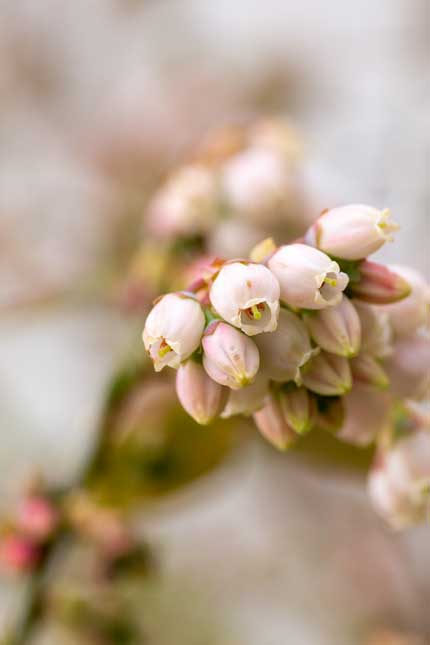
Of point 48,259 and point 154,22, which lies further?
point 154,22

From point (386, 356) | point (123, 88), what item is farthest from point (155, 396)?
point (123, 88)

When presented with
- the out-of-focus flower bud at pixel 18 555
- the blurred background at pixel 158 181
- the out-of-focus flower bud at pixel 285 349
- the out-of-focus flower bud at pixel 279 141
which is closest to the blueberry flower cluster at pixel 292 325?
the out-of-focus flower bud at pixel 285 349

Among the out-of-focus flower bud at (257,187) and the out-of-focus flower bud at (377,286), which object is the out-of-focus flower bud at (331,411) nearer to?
the out-of-focus flower bud at (377,286)

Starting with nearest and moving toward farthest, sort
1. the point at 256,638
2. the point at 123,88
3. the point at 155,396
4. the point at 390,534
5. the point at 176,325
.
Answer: the point at 176,325 → the point at 155,396 → the point at 256,638 → the point at 390,534 → the point at 123,88

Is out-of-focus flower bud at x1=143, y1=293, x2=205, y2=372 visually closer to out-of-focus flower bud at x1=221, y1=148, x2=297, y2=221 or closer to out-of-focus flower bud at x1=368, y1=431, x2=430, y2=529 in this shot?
out-of-focus flower bud at x1=368, y1=431, x2=430, y2=529

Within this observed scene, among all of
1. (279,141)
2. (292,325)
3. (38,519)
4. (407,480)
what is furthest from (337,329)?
(279,141)

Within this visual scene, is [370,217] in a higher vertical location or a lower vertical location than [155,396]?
higher

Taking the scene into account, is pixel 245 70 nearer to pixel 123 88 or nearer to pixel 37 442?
pixel 123 88
